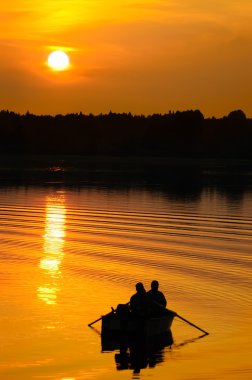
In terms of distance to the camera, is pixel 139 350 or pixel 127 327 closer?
pixel 139 350

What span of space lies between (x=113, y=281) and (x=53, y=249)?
12.9 metres

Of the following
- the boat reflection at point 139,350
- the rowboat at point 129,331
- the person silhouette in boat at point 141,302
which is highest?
the person silhouette in boat at point 141,302

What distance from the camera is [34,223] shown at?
74375 millimetres

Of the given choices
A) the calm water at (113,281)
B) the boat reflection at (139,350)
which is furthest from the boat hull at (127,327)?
the calm water at (113,281)

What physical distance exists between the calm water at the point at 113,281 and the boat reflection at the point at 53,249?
2.5 inches

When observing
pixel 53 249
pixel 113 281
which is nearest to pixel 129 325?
pixel 113 281

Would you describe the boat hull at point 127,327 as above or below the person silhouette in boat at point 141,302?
below

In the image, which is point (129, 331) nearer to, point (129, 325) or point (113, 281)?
point (129, 325)

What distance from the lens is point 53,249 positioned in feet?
195

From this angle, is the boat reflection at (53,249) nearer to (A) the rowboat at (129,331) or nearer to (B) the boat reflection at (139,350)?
(A) the rowboat at (129,331)

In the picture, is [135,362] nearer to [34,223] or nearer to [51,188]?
[34,223]

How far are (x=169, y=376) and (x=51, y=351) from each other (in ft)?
14.9

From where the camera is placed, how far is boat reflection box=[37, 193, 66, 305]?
43675 mm

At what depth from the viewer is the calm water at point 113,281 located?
3173 centimetres
